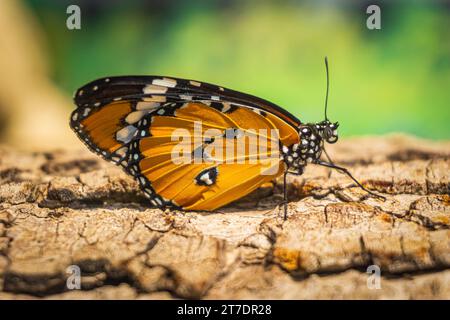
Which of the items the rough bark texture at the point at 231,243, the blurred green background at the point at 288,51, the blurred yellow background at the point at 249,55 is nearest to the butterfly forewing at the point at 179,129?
the rough bark texture at the point at 231,243

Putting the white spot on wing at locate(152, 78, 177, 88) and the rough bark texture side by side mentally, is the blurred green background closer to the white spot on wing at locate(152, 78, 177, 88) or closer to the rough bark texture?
the rough bark texture

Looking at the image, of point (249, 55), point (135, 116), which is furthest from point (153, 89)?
point (249, 55)

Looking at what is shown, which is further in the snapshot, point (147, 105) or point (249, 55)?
point (249, 55)

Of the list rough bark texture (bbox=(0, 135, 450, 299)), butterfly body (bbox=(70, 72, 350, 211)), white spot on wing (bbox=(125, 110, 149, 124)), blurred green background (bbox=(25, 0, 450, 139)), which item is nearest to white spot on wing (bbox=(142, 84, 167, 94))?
butterfly body (bbox=(70, 72, 350, 211))

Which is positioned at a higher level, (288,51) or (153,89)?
(288,51)

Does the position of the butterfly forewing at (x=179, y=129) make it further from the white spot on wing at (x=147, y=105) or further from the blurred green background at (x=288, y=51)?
the blurred green background at (x=288, y=51)

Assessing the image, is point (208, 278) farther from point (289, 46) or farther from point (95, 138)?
point (289, 46)

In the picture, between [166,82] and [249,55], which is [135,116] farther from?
[249,55]
